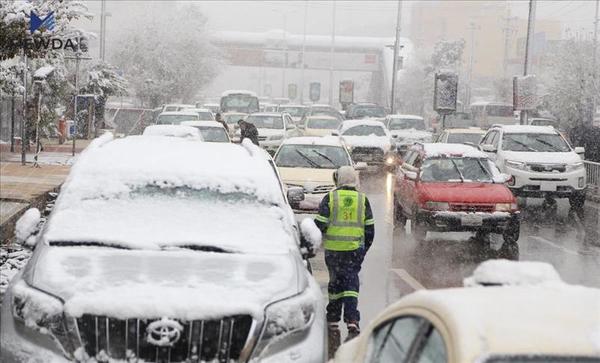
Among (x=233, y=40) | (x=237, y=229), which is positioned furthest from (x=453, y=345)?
(x=233, y=40)

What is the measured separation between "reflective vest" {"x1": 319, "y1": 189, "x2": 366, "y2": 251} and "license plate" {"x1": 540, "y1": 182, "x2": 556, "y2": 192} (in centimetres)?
1402

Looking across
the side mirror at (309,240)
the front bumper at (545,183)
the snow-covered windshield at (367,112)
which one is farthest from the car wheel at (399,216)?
the snow-covered windshield at (367,112)

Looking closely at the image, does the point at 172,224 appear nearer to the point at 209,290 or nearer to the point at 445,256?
the point at 209,290

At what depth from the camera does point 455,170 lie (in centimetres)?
1784

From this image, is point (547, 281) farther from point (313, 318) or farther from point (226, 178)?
point (226, 178)

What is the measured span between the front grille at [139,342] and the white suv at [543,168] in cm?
1730

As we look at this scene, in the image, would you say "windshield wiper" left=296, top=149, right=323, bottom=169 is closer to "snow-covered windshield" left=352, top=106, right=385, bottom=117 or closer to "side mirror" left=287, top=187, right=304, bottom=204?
"side mirror" left=287, top=187, right=304, bottom=204

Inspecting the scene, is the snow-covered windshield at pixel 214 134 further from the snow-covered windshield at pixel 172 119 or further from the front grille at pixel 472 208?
the front grille at pixel 472 208

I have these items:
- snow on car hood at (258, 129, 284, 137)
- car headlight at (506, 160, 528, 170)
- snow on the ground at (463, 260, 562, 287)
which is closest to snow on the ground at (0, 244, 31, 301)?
snow on the ground at (463, 260, 562, 287)

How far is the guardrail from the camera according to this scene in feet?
87.2

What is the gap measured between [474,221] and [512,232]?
0.74 metres

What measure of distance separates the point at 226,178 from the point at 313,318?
1798 millimetres

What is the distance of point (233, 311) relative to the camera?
5.82 m

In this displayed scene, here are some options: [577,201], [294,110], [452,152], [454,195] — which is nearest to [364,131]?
[577,201]
